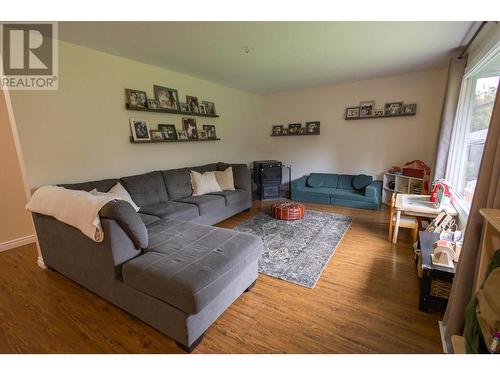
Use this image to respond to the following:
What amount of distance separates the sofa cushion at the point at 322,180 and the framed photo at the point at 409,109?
160 cm

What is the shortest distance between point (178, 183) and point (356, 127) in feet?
11.6

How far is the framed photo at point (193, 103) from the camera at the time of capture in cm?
380

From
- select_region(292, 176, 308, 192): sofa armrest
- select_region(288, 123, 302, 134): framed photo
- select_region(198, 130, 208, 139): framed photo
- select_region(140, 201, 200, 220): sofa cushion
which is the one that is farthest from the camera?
select_region(288, 123, 302, 134): framed photo

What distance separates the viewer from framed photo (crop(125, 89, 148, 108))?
9.78 feet

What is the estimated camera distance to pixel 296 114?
5.11 metres

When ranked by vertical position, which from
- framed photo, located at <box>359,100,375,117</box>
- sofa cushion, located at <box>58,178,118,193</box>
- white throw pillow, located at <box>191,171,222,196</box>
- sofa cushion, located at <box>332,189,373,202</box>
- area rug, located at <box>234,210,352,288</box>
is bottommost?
area rug, located at <box>234,210,352,288</box>

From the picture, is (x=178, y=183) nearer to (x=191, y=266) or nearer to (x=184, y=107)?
(x=184, y=107)

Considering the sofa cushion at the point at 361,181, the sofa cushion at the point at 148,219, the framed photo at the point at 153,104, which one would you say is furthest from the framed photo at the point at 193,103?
the sofa cushion at the point at 361,181

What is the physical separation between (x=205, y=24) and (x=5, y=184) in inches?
117

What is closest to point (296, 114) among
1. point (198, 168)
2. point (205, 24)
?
point (198, 168)

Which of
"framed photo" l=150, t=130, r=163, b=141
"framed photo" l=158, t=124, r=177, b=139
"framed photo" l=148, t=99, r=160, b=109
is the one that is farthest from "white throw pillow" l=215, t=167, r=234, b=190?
"framed photo" l=148, t=99, r=160, b=109

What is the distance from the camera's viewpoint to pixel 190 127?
3.88 meters

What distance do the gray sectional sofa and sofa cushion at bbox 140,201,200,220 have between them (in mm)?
306

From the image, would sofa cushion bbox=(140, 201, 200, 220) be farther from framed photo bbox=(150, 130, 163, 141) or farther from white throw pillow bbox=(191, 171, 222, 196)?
framed photo bbox=(150, 130, 163, 141)
